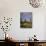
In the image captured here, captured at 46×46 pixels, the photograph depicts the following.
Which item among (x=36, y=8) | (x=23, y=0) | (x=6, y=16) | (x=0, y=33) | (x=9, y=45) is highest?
(x=23, y=0)

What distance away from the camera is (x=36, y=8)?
4.82 metres

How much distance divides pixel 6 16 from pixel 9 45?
1245 mm

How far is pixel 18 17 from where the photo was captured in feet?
15.7

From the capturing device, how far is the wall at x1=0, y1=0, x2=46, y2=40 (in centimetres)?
474

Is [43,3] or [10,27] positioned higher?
[43,3]

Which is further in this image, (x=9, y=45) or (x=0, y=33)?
(x=0, y=33)

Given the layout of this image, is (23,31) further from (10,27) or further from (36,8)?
(36,8)

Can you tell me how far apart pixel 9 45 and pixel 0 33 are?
90cm

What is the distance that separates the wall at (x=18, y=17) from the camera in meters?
Answer: 4.74

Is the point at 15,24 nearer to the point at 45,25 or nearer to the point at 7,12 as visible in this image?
the point at 7,12

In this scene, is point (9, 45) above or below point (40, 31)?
below

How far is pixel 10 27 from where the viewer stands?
Answer: 15.6 feet

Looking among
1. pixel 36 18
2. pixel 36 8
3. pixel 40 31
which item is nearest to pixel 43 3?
pixel 36 8

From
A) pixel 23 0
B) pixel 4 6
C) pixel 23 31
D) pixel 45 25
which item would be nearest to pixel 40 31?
pixel 45 25
